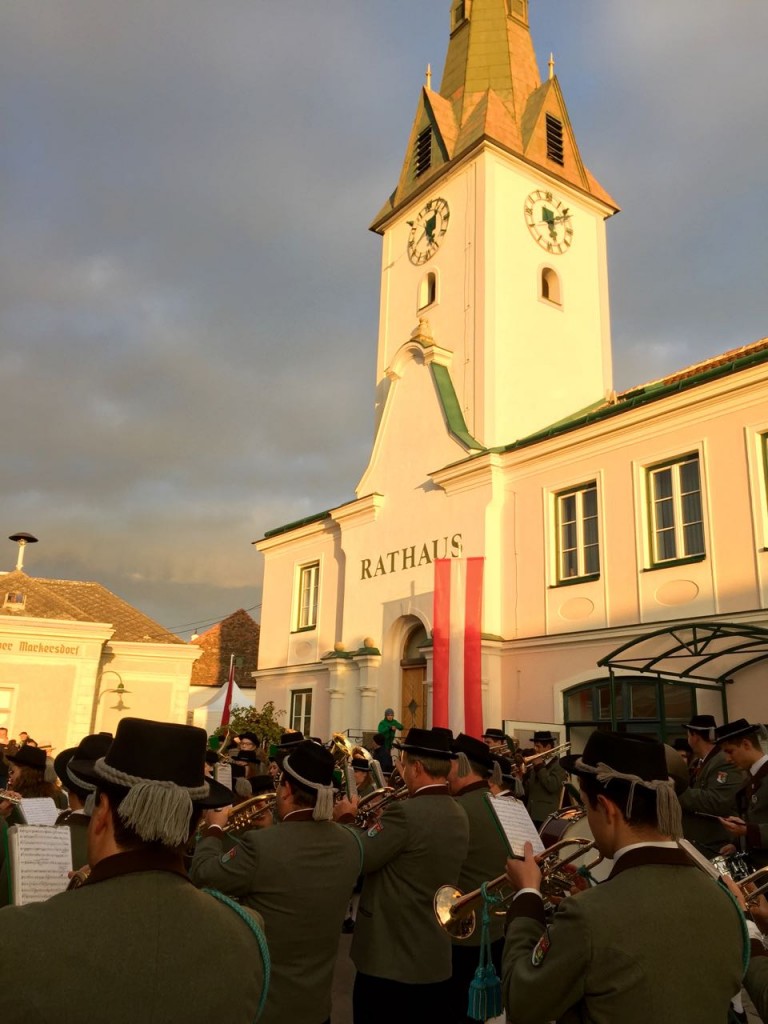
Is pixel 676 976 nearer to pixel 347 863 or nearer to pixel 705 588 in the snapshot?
pixel 347 863

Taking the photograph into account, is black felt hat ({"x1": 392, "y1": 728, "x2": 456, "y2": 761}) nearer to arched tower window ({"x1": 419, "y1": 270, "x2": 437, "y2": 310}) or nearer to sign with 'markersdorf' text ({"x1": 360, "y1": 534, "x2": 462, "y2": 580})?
sign with 'markersdorf' text ({"x1": 360, "y1": 534, "x2": 462, "y2": 580})

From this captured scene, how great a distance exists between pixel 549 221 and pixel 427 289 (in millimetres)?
4113

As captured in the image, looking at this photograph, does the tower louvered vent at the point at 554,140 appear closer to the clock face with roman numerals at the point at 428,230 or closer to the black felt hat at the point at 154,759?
the clock face with roman numerals at the point at 428,230

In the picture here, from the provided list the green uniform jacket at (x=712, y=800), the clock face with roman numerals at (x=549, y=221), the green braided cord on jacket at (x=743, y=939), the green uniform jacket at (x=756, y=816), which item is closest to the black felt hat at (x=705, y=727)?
the green uniform jacket at (x=712, y=800)

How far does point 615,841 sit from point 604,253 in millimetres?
25023

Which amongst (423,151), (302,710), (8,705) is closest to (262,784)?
(302,710)

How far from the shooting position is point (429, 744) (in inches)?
213

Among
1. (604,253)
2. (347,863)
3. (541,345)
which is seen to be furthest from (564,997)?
(604,253)

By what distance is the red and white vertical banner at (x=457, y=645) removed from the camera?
53.6 feet

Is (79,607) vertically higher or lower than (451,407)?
lower

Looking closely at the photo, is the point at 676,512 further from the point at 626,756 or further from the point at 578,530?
the point at 626,756

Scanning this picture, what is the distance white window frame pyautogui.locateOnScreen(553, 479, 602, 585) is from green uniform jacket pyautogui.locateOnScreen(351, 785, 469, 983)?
11.0 meters

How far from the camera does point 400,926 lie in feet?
16.0

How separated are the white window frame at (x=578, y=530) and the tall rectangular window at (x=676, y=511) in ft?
3.72
